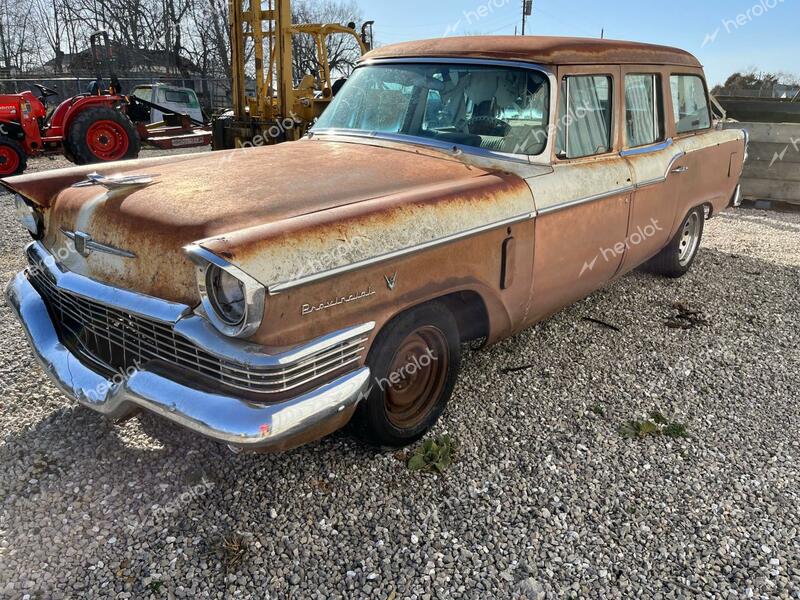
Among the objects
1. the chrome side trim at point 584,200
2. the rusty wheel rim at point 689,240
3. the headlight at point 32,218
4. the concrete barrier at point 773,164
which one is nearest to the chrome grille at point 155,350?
the headlight at point 32,218

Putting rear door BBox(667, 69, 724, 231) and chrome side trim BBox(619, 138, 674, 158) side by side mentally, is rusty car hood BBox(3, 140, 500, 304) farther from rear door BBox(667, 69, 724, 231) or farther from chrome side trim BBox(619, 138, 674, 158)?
rear door BBox(667, 69, 724, 231)

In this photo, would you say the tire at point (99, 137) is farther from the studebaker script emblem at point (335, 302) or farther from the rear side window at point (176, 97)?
the studebaker script emblem at point (335, 302)

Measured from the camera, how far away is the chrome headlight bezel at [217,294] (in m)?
1.97

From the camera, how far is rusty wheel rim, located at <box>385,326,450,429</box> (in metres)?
2.76

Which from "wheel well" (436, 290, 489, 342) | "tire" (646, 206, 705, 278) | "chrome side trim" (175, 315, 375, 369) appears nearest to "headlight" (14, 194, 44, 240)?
"chrome side trim" (175, 315, 375, 369)

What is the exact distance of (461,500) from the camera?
2602mm

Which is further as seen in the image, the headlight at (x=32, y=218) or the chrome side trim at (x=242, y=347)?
the headlight at (x=32, y=218)

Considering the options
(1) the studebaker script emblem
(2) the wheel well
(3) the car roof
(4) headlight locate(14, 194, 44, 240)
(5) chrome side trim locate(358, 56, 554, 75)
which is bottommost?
(2) the wheel well

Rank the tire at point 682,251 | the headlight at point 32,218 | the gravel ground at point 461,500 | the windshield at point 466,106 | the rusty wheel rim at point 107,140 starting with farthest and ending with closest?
the rusty wheel rim at point 107,140
the tire at point 682,251
the windshield at point 466,106
the headlight at point 32,218
the gravel ground at point 461,500

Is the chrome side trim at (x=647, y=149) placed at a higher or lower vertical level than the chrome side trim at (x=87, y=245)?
higher

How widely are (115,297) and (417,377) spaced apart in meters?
1.37

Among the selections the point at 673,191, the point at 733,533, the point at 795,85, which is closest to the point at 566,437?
the point at 733,533

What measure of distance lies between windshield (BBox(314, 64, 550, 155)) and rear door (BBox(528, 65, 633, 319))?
156mm

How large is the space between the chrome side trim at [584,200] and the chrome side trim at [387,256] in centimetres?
13
